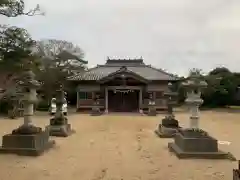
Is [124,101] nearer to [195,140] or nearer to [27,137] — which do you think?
[195,140]

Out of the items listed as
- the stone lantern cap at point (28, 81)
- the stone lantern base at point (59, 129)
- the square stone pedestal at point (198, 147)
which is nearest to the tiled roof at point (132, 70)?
the stone lantern base at point (59, 129)

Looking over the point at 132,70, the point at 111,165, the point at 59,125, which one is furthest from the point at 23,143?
the point at 132,70

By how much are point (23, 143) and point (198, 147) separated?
5.36 m

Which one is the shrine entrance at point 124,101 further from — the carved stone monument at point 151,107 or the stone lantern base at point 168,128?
the stone lantern base at point 168,128

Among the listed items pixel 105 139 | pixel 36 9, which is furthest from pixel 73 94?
pixel 36 9

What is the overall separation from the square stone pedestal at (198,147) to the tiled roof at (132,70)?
2360 cm

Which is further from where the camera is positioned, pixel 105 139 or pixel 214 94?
pixel 214 94

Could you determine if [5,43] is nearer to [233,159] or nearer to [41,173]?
[41,173]

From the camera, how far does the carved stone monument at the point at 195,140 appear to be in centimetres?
1103

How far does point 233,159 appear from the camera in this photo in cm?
1082

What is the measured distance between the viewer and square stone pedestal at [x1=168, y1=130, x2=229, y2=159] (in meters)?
11.0

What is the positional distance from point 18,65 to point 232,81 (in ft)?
114

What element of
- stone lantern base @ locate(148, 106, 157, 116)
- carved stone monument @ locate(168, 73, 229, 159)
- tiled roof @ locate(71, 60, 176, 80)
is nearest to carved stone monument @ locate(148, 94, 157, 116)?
stone lantern base @ locate(148, 106, 157, 116)

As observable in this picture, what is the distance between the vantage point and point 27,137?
37.3 feet
